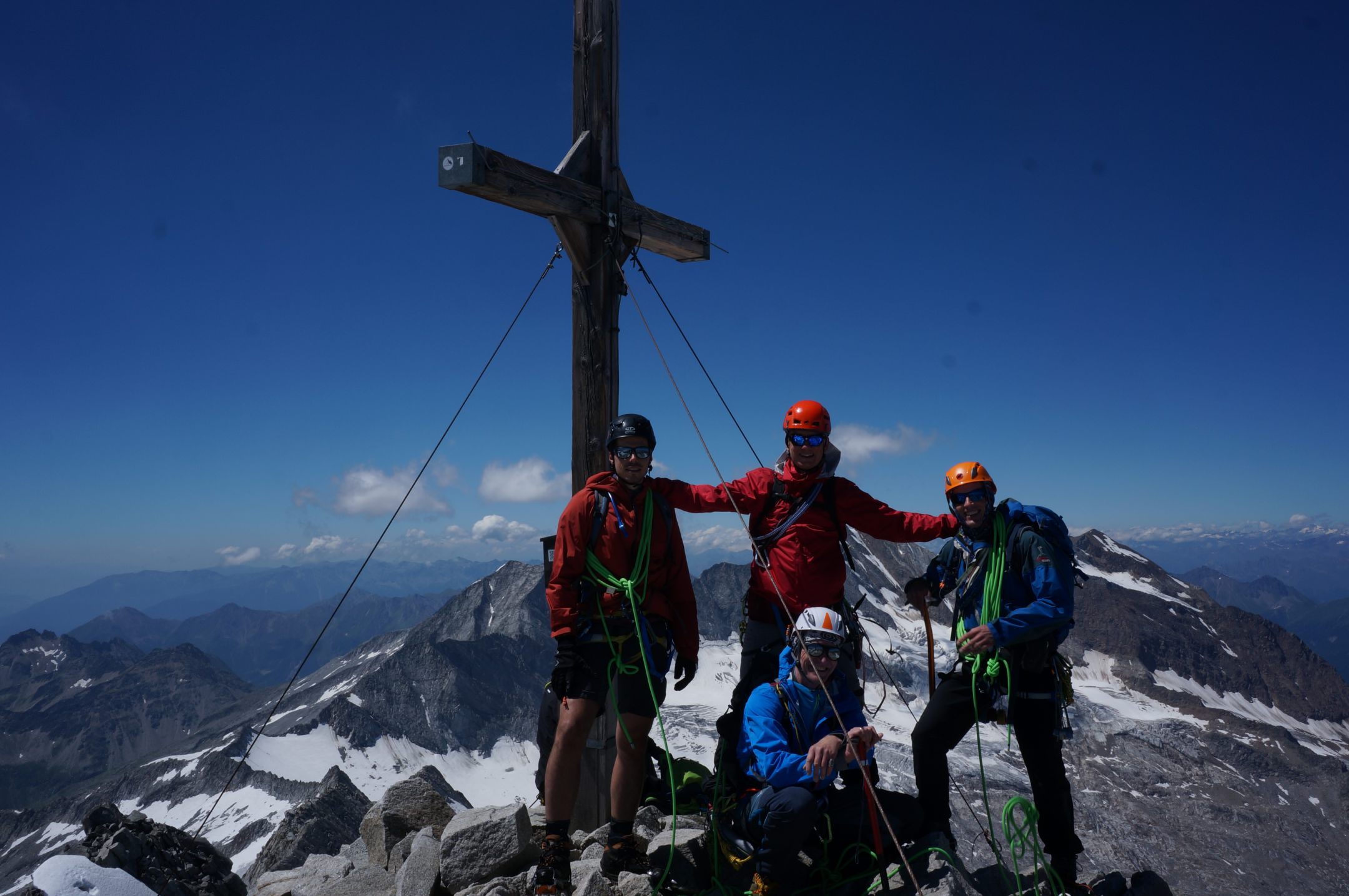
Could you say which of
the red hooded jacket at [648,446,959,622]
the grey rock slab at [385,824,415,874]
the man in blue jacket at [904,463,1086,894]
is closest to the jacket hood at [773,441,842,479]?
the red hooded jacket at [648,446,959,622]

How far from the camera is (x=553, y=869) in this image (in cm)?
589

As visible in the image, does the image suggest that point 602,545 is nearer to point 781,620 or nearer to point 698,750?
point 781,620

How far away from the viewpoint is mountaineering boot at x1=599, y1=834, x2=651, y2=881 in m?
6.18

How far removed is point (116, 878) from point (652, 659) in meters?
4.30

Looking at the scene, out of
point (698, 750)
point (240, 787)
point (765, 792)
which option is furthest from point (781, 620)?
point (240, 787)

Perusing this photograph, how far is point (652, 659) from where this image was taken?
644cm

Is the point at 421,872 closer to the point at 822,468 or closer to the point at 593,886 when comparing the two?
the point at 593,886

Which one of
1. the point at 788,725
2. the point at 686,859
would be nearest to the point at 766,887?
the point at 686,859

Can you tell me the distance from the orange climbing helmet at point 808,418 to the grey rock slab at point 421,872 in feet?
16.4

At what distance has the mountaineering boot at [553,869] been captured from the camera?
5.87 meters

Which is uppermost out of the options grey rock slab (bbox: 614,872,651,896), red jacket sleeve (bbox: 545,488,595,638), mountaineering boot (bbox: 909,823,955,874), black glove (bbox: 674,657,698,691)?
red jacket sleeve (bbox: 545,488,595,638)

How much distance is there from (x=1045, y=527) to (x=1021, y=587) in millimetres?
546

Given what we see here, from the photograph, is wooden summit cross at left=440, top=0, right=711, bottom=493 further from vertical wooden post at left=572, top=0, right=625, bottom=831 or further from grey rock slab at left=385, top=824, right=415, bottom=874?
grey rock slab at left=385, top=824, right=415, bottom=874

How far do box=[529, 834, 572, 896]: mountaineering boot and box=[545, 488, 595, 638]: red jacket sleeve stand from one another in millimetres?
1594
